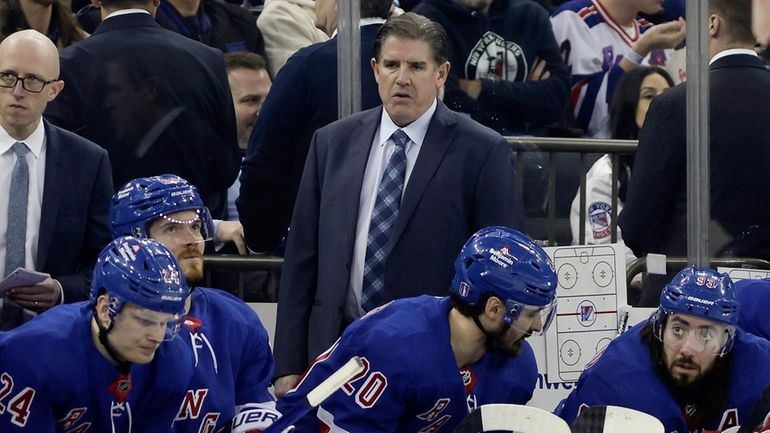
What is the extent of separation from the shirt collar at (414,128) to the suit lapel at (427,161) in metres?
0.02

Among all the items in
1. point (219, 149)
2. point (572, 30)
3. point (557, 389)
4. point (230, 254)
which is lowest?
point (557, 389)

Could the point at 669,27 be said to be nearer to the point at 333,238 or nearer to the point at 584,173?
the point at 584,173

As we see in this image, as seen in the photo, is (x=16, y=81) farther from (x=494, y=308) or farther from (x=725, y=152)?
Answer: (x=725, y=152)

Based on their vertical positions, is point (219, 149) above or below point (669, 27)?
below

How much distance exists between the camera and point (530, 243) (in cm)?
440

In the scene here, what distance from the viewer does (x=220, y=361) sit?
14.7 ft

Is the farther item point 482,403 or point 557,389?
point 557,389

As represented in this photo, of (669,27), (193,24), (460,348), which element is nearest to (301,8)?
(193,24)

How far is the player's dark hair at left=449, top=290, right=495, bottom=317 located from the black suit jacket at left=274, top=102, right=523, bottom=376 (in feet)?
1.34

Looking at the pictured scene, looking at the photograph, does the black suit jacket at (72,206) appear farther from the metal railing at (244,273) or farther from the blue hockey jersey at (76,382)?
the metal railing at (244,273)

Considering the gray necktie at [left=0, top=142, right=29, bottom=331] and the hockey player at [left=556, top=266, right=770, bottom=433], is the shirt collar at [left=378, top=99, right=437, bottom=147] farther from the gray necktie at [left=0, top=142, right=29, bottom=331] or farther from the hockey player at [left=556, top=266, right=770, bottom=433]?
the gray necktie at [left=0, top=142, right=29, bottom=331]

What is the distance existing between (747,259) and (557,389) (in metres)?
0.74

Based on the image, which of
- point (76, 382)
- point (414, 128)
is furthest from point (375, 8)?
point (76, 382)

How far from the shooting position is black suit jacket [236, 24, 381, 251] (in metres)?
5.24
